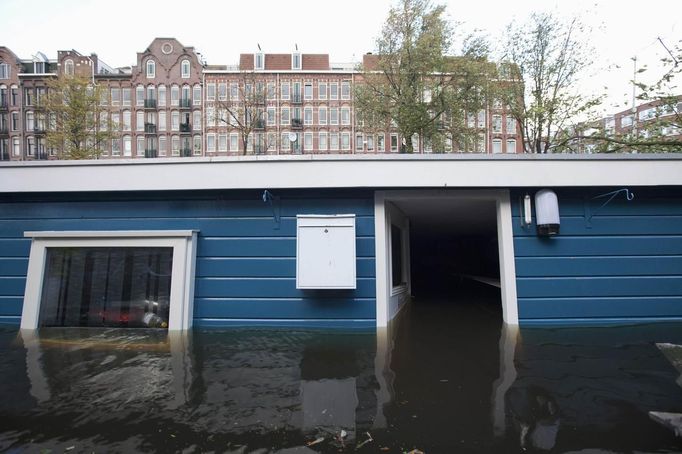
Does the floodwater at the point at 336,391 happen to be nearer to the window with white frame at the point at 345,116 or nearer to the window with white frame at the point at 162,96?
the window with white frame at the point at 345,116

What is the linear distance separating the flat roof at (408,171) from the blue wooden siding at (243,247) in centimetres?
28

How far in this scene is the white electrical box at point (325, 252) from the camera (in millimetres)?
5234

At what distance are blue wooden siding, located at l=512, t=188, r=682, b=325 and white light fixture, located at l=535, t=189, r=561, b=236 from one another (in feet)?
0.62

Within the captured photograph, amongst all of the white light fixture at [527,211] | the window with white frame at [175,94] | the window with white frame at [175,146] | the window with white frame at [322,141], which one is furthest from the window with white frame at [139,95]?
the white light fixture at [527,211]

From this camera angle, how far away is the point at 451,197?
19.0ft

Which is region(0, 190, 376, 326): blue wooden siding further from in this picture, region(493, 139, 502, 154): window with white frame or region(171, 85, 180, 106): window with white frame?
region(171, 85, 180, 106): window with white frame

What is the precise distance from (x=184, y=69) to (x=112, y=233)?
4201 cm

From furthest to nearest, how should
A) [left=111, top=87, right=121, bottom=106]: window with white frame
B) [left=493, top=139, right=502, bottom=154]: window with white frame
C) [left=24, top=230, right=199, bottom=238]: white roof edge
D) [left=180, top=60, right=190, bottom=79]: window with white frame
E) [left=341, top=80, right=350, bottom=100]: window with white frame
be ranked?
[left=180, top=60, right=190, bottom=79]: window with white frame, [left=111, top=87, right=121, bottom=106]: window with white frame, [left=341, top=80, right=350, bottom=100]: window with white frame, [left=493, top=139, right=502, bottom=154]: window with white frame, [left=24, top=230, right=199, bottom=238]: white roof edge

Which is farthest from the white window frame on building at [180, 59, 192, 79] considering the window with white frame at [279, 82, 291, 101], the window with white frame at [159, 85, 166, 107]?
the window with white frame at [279, 82, 291, 101]

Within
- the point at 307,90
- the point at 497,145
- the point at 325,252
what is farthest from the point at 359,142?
the point at 325,252

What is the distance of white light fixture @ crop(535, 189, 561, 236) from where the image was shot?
5.33 m

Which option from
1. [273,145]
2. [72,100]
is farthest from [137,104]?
[72,100]

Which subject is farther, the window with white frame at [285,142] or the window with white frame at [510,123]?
the window with white frame at [285,142]

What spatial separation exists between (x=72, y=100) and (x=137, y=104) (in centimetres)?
2162
